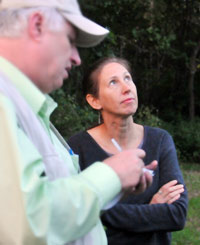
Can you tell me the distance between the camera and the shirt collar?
1.27 metres

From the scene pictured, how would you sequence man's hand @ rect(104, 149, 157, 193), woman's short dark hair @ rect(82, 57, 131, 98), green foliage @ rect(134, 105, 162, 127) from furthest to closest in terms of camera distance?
green foliage @ rect(134, 105, 162, 127)
woman's short dark hair @ rect(82, 57, 131, 98)
man's hand @ rect(104, 149, 157, 193)

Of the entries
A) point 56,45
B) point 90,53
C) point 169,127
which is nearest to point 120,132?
point 56,45

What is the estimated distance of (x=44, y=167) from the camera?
1.25 metres

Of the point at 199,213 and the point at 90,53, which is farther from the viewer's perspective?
the point at 90,53

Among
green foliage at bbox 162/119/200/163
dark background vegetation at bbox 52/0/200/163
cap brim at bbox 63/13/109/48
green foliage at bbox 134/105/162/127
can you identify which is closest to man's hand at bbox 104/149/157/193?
cap brim at bbox 63/13/109/48

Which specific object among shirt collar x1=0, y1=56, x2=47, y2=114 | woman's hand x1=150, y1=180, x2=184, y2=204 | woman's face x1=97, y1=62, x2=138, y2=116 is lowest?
woman's hand x1=150, y1=180, x2=184, y2=204

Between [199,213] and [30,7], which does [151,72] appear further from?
[30,7]

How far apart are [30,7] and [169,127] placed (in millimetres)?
13455

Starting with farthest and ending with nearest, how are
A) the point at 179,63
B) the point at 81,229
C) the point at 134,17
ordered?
the point at 179,63
the point at 134,17
the point at 81,229

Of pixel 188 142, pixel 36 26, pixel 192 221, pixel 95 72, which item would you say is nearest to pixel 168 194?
pixel 95 72

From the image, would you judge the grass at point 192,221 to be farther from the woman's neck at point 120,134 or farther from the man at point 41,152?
the man at point 41,152

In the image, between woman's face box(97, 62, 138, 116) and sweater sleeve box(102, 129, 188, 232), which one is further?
woman's face box(97, 62, 138, 116)

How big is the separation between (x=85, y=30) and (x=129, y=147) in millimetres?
1166

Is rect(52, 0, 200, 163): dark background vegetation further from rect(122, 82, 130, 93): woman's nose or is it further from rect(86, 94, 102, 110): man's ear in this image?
rect(122, 82, 130, 93): woman's nose
